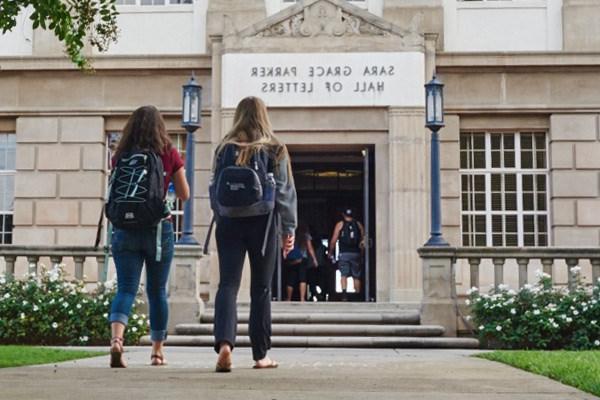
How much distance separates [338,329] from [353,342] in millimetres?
809

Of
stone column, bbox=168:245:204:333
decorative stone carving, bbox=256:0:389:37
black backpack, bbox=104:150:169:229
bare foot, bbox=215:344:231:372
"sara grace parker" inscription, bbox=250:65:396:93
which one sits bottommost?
bare foot, bbox=215:344:231:372

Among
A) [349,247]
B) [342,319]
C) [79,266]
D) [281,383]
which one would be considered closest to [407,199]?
[349,247]

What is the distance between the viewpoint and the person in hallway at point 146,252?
741cm

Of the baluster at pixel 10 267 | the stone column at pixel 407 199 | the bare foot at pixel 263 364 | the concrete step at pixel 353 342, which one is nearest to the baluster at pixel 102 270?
the baluster at pixel 10 267

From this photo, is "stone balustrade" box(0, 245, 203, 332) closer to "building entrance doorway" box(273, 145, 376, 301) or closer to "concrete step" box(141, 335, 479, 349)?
"concrete step" box(141, 335, 479, 349)

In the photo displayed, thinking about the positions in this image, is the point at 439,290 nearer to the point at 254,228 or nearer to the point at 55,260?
the point at 55,260

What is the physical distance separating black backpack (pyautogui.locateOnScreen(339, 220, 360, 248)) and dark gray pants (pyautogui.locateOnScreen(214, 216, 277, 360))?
36.3 ft

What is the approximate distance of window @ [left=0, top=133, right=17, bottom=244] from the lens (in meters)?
19.3

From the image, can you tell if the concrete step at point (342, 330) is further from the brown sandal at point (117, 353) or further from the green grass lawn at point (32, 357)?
the brown sandal at point (117, 353)

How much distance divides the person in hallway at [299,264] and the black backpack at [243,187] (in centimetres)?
1091

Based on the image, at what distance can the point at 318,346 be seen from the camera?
13.3m

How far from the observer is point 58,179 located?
19031mm

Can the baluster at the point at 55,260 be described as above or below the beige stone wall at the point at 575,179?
below

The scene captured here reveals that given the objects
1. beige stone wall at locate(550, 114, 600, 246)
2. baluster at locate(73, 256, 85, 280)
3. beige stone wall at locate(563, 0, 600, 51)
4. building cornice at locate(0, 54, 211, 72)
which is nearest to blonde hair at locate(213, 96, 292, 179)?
baluster at locate(73, 256, 85, 280)
